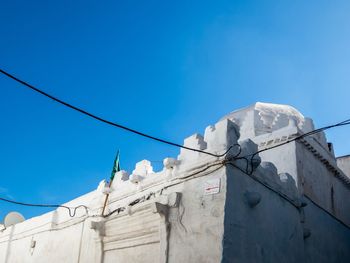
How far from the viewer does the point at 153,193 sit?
28.7 feet

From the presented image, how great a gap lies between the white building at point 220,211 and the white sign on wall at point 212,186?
0.07 feet

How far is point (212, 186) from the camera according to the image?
729 cm

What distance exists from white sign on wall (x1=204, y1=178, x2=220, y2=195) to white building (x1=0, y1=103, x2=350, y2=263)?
0.07ft

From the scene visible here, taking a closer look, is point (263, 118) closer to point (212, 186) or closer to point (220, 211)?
point (212, 186)

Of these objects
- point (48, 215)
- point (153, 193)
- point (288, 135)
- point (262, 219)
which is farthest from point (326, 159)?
point (48, 215)

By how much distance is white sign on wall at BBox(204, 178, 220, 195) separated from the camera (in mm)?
7176

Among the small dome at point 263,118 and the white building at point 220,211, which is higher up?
the small dome at point 263,118

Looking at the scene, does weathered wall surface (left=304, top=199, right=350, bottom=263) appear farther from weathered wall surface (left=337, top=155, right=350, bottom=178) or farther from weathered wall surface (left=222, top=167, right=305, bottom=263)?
weathered wall surface (left=337, top=155, right=350, bottom=178)

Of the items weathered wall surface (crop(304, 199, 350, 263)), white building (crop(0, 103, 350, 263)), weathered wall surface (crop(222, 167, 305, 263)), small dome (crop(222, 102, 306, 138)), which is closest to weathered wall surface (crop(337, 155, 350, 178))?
white building (crop(0, 103, 350, 263))

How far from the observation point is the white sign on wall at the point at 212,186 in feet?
23.5

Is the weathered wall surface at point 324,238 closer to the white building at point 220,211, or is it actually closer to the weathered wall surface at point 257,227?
the white building at point 220,211

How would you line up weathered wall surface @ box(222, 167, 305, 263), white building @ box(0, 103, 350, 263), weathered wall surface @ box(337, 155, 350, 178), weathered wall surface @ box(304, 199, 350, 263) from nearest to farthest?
1. weathered wall surface @ box(222, 167, 305, 263)
2. white building @ box(0, 103, 350, 263)
3. weathered wall surface @ box(304, 199, 350, 263)
4. weathered wall surface @ box(337, 155, 350, 178)

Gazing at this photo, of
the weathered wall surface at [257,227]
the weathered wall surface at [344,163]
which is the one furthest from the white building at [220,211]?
the weathered wall surface at [344,163]

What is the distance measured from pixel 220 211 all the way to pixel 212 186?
1.83 ft
